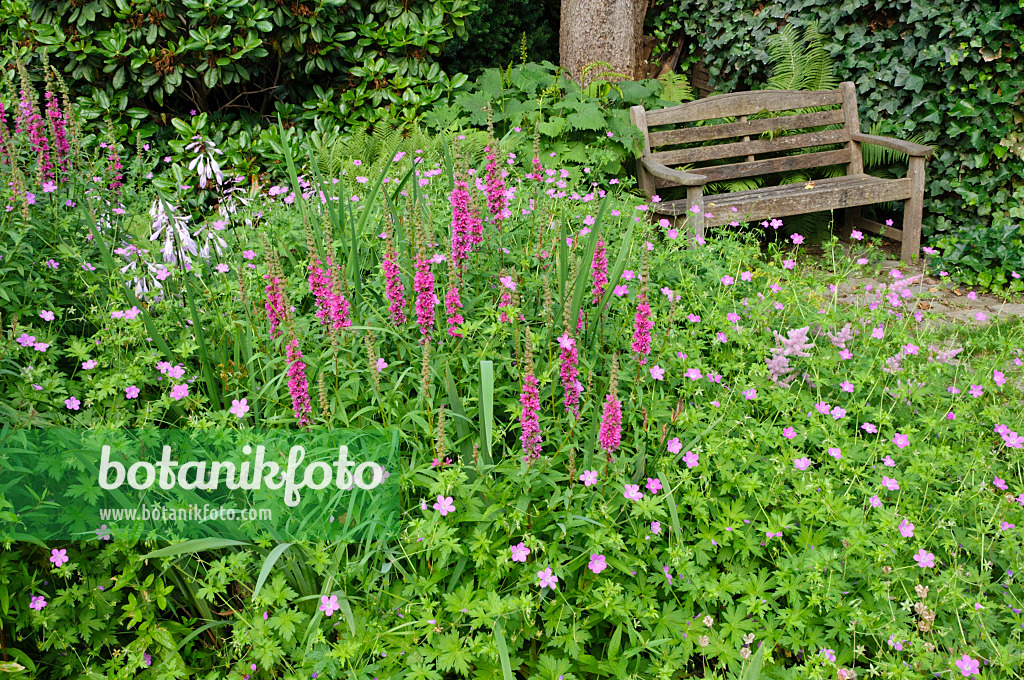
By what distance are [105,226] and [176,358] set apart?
978mm

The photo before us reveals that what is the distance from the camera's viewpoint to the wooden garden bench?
5.09 m

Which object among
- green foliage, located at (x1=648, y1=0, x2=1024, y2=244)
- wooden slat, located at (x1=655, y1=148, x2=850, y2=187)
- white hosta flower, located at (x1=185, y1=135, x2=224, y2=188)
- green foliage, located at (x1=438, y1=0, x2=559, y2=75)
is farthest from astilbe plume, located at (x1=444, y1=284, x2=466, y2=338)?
green foliage, located at (x1=438, y1=0, x2=559, y2=75)

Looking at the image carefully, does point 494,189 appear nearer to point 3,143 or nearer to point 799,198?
point 3,143

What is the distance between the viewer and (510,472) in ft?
6.53

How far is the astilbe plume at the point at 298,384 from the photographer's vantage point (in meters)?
1.94

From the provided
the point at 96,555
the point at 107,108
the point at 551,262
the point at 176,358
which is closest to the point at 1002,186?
the point at 551,262

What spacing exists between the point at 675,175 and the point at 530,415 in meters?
3.29

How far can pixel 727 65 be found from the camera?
6.87m

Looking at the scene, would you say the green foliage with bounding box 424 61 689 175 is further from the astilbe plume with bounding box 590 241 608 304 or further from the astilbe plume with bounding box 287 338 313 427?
the astilbe plume with bounding box 287 338 313 427

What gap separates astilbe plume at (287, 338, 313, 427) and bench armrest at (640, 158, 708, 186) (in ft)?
10.9

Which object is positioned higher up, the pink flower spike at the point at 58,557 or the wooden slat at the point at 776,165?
the wooden slat at the point at 776,165

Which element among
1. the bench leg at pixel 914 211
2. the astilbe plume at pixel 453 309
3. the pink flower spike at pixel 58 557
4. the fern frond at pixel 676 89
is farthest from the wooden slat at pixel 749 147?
the pink flower spike at pixel 58 557

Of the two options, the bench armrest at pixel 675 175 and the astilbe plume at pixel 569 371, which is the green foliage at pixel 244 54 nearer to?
the bench armrest at pixel 675 175

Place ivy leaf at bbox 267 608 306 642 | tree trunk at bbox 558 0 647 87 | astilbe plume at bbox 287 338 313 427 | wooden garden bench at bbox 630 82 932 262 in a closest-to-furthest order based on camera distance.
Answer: ivy leaf at bbox 267 608 306 642, astilbe plume at bbox 287 338 313 427, wooden garden bench at bbox 630 82 932 262, tree trunk at bbox 558 0 647 87
